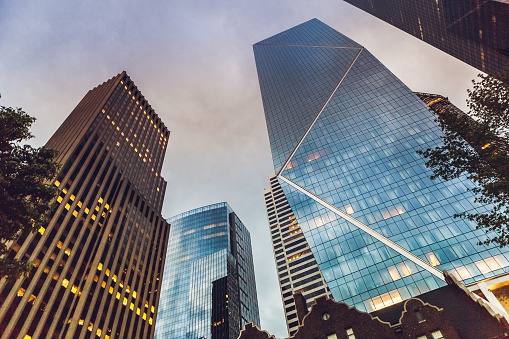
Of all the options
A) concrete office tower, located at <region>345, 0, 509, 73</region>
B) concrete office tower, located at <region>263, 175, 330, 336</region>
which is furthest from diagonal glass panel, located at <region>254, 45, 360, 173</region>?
concrete office tower, located at <region>263, 175, 330, 336</region>

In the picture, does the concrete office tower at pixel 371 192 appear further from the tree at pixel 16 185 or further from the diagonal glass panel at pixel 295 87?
the tree at pixel 16 185

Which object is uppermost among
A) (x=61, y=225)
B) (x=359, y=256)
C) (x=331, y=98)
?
(x=331, y=98)

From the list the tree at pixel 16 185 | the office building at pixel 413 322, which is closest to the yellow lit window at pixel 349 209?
the office building at pixel 413 322

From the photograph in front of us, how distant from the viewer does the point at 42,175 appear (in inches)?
799

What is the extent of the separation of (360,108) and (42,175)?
7915cm

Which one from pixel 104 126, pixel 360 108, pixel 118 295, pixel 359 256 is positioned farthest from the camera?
pixel 104 126

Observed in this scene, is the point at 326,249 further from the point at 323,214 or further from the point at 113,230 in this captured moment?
the point at 113,230

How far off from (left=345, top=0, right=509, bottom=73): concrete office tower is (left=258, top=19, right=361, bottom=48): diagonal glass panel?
32.8 metres

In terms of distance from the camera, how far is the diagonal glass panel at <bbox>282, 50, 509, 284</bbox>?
5022 cm

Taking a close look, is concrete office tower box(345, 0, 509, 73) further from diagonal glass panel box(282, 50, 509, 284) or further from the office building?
the office building

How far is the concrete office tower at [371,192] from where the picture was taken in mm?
48719

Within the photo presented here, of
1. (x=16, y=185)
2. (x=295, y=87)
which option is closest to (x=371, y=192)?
(x=16, y=185)

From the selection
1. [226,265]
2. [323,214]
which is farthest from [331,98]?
[226,265]

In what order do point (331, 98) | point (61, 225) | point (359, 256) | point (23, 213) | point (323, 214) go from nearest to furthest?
point (23, 213) → point (359, 256) → point (323, 214) → point (61, 225) → point (331, 98)
